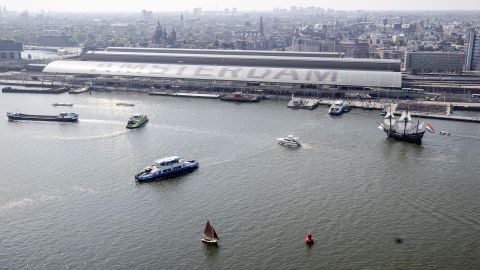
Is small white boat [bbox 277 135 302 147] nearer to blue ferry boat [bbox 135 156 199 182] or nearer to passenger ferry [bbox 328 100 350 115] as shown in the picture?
blue ferry boat [bbox 135 156 199 182]

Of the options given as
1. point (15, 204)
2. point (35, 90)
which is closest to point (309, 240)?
point (15, 204)

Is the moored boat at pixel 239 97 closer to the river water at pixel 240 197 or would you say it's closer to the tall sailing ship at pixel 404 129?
the river water at pixel 240 197

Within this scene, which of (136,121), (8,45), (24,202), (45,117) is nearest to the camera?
(24,202)

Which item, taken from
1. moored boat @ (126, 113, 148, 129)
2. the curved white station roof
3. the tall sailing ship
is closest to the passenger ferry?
the curved white station roof

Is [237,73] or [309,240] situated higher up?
[237,73]

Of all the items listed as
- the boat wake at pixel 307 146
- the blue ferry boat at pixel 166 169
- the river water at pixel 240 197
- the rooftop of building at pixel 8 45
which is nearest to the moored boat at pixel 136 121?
the river water at pixel 240 197

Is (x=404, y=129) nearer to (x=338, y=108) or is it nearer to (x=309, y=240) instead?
(x=338, y=108)
